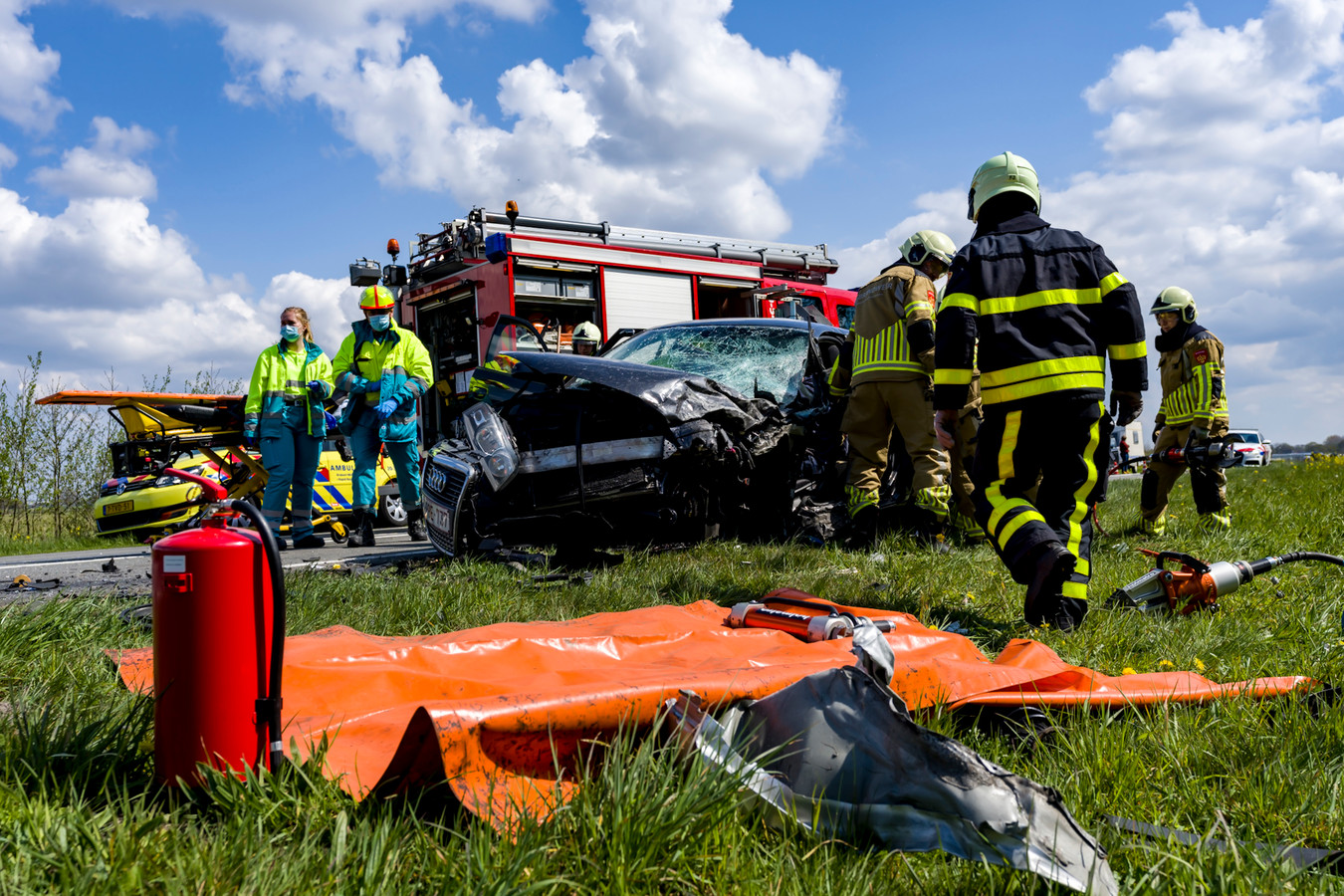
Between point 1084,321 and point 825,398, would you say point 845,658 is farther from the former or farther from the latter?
point 825,398

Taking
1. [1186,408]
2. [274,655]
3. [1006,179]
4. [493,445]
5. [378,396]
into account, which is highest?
[1006,179]

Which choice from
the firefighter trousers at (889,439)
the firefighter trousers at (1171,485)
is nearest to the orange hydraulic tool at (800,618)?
the firefighter trousers at (889,439)

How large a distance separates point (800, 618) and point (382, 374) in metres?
5.62

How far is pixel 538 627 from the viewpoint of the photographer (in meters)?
2.98

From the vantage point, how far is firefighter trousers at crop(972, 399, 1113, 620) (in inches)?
A: 138

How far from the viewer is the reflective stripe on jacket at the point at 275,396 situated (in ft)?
25.0

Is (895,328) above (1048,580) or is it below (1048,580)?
above

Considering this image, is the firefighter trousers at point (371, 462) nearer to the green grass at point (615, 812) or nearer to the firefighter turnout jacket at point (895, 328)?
the firefighter turnout jacket at point (895, 328)

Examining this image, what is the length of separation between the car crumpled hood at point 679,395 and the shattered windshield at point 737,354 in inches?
26.1

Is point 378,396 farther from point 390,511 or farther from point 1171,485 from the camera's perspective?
point 1171,485

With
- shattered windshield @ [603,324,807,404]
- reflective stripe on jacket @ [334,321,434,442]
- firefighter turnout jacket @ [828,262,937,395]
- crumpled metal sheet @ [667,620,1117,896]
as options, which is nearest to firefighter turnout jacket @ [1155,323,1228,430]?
firefighter turnout jacket @ [828,262,937,395]

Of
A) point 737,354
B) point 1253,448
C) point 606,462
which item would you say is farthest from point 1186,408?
point 1253,448

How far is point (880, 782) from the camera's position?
155 centimetres

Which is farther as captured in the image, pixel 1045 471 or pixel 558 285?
pixel 558 285
